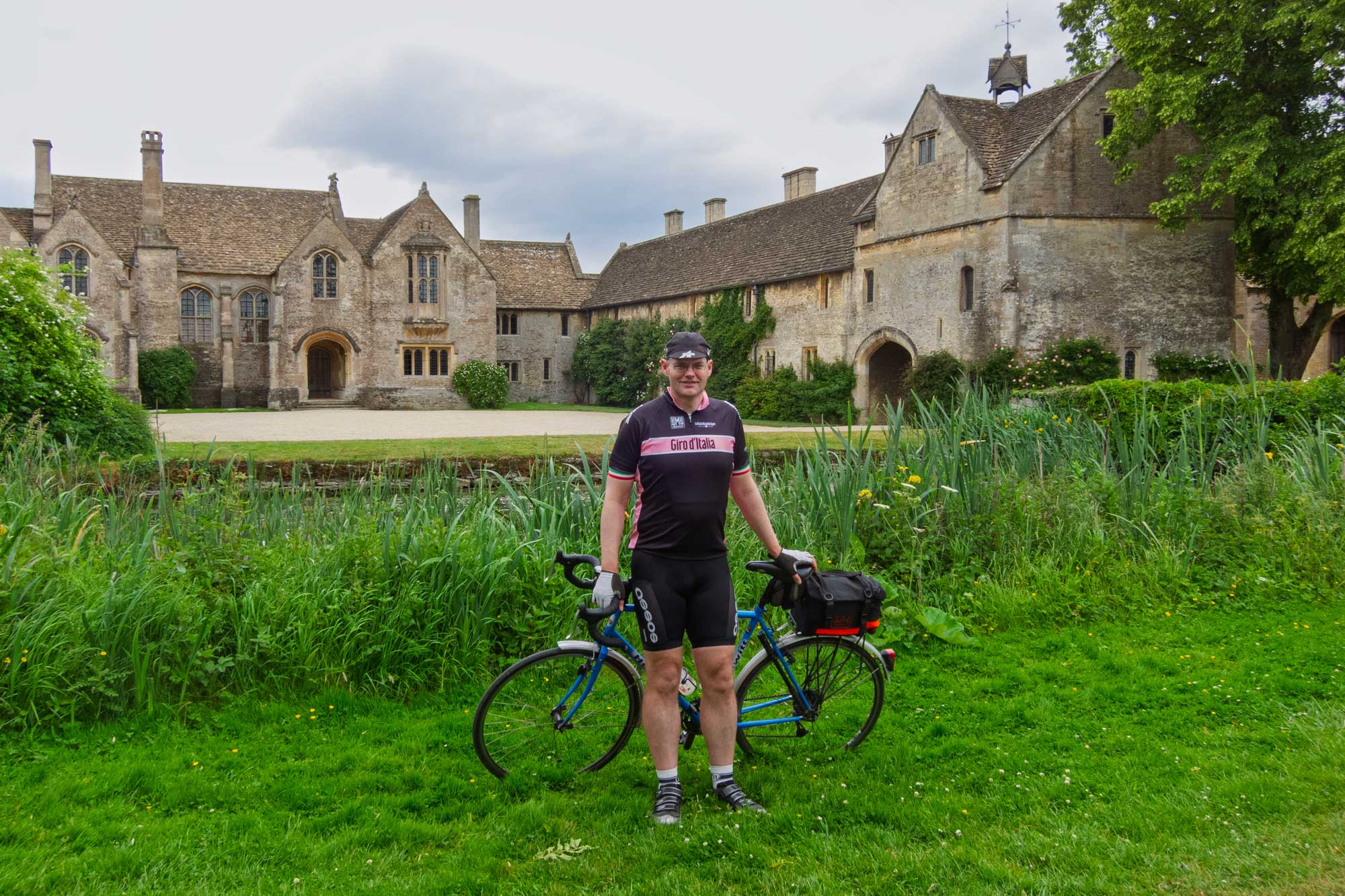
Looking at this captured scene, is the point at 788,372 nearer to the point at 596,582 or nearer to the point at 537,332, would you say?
the point at 537,332

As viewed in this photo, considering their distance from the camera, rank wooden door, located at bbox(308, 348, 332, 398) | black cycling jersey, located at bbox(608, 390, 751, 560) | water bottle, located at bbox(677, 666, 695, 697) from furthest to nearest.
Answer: wooden door, located at bbox(308, 348, 332, 398) < water bottle, located at bbox(677, 666, 695, 697) < black cycling jersey, located at bbox(608, 390, 751, 560)

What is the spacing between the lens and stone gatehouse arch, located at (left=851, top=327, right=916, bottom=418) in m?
28.3

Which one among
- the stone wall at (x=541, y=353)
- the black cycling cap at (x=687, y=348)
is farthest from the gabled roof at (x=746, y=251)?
the black cycling cap at (x=687, y=348)

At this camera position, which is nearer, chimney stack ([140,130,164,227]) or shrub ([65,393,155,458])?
shrub ([65,393,155,458])

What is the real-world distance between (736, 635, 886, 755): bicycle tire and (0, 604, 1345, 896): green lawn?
0.50ft

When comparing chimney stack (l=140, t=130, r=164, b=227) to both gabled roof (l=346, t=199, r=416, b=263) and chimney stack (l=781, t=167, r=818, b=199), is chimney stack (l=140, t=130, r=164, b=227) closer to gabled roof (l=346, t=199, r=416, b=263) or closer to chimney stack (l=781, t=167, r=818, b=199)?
gabled roof (l=346, t=199, r=416, b=263)

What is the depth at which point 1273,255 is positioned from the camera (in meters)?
22.0

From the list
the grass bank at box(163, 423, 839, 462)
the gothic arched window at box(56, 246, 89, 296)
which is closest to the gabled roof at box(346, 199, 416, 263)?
the gothic arched window at box(56, 246, 89, 296)

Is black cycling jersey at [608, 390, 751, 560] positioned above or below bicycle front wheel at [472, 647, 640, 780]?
above

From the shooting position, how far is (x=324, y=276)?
38188mm

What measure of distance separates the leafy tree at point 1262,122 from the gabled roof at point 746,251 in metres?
9.78

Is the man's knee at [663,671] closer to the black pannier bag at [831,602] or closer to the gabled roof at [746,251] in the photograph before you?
the black pannier bag at [831,602]

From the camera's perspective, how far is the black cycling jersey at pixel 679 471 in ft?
12.4

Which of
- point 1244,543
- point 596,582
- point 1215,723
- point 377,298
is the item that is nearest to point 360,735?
point 596,582
